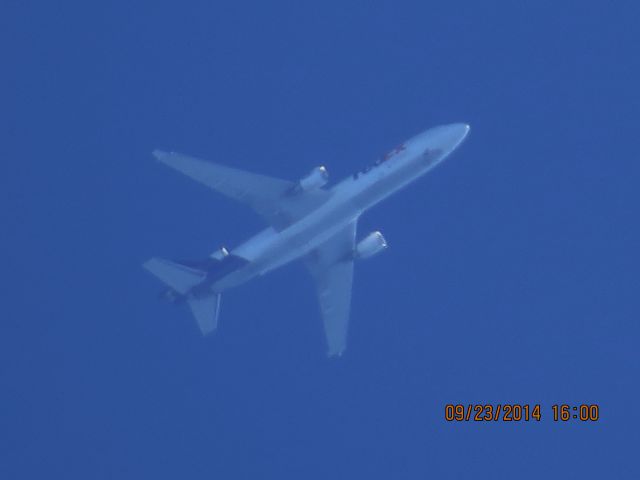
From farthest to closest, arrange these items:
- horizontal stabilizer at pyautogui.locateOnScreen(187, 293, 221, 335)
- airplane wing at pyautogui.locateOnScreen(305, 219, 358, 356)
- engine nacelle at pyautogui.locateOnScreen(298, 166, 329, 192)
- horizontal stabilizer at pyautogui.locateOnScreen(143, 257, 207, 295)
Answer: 1. airplane wing at pyautogui.locateOnScreen(305, 219, 358, 356)
2. horizontal stabilizer at pyautogui.locateOnScreen(187, 293, 221, 335)
3. horizontal stabilizer at pyautogui.locateOnScreen(143, 257, 207, 295)
4. engine nacelle at pyautogui.locateOnScreen(298, 166, 329, 192)

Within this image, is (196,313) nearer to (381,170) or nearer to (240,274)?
(240,274)

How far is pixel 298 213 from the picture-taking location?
65375mm

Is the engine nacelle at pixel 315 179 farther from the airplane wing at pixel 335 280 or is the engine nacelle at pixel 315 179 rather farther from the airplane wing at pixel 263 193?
the airplane wing at pixel 335 280

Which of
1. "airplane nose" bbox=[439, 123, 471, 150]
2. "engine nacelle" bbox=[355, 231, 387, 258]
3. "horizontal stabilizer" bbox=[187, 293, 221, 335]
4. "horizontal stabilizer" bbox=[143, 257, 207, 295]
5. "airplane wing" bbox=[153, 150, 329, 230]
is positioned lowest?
"horizontal stabilizer" bbox=[187, 293, 221, 335]

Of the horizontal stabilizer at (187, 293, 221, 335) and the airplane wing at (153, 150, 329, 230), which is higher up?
the airplane wing at (153, 150, 329, 230)

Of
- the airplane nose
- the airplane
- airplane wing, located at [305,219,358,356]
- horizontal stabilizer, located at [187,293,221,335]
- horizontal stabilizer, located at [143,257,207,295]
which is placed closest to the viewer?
the airplane

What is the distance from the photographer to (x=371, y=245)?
222 ft

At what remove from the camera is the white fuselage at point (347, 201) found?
64875mm

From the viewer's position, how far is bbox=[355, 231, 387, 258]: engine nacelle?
67.7m

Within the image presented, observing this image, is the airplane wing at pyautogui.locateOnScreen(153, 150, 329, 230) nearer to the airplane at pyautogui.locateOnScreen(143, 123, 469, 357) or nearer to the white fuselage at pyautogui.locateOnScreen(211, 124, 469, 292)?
the airplane at pyautogui.locateOnScreen(143, 123, 469, 357)

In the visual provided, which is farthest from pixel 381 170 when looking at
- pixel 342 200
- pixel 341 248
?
pixel 341 248

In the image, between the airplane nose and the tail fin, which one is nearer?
the airplane nose

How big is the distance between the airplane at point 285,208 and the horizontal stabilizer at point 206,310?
64mm

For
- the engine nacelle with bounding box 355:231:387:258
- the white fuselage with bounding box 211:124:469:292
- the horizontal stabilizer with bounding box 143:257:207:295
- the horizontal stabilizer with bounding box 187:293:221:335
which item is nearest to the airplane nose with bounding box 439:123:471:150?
the white fuselage with bounding box 211:124:469:292
